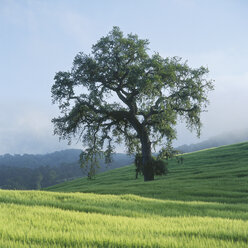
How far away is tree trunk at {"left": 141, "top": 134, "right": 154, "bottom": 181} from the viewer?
99.9 feet

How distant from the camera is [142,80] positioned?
2702cm

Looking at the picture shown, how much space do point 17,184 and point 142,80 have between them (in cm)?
19013

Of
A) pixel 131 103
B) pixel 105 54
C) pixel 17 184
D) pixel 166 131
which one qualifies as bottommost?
pixel 17 184

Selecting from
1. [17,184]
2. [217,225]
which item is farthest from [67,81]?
[17,184]

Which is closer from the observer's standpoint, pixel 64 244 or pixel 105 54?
pixel 64 244

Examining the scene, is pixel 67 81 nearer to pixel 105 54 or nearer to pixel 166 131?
pixel 105 54

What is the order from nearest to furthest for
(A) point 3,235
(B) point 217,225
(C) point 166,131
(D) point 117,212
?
1. (A) point 3,235
2. (B) point 217,225
3. (D) point 117,212
4. (C) point 166,131

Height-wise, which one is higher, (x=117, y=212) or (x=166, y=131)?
(x=166, y=131)

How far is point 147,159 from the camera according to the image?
30484 millimetres

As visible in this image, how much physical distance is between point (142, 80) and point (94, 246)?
2345 cm

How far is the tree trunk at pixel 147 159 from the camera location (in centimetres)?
3045

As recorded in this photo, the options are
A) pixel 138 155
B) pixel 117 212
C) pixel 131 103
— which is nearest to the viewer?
pixel 117 212

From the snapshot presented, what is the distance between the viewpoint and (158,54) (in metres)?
29.8

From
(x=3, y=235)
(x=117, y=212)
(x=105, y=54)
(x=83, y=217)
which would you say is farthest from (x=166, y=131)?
(x=3, y=235)
